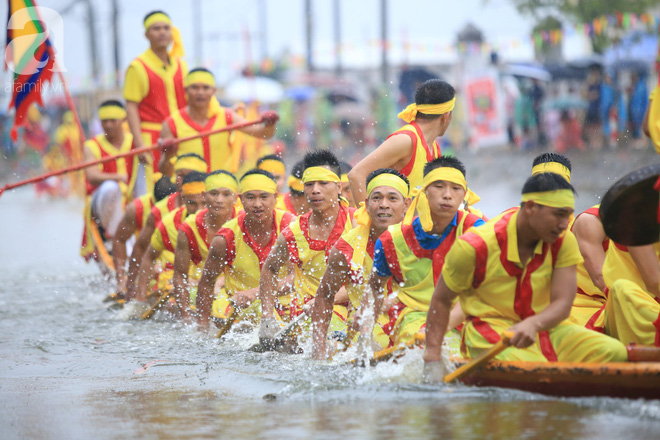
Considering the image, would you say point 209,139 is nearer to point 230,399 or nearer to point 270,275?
point 270,275

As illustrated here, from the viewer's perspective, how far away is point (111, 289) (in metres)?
10.5

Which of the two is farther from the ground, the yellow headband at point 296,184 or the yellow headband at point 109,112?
the yellow headband at point 109,112

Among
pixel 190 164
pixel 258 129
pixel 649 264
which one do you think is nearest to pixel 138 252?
pixel 190 164

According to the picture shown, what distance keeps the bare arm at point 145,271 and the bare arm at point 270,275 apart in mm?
2250

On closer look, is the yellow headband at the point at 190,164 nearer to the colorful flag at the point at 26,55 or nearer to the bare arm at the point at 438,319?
the colorful flag at the point at 26,55

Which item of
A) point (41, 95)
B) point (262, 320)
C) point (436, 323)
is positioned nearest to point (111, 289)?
point (41, 95)

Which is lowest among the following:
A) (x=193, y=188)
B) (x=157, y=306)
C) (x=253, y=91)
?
(x=157, y=306)

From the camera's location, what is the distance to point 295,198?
27.2ft

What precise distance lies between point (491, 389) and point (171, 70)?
5.93 metres

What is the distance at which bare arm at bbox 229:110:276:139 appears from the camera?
356 inches

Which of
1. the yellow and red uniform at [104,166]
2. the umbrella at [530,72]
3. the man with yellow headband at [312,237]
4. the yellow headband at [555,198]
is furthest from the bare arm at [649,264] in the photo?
the umbrella at [530,72]

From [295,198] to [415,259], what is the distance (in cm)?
299

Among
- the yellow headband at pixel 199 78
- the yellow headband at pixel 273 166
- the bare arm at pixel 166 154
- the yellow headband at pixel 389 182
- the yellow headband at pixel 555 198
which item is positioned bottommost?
the yellow headband at pixel 555 198

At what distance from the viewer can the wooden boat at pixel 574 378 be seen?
4355 mm
